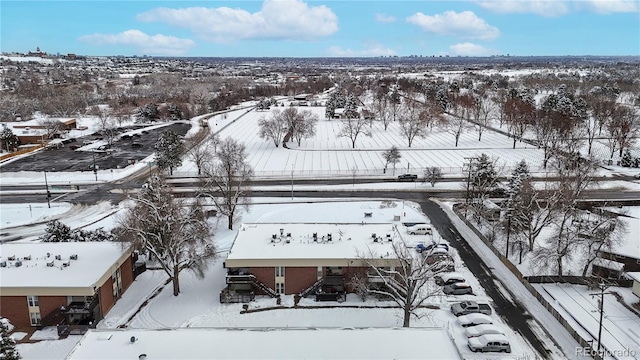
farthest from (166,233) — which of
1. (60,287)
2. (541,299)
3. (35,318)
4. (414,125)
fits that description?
(414,125)

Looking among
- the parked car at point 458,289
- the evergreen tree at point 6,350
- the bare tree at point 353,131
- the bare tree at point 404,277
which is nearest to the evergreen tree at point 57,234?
the evergreen tree at point 6,350

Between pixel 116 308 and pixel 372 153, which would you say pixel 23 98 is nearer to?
pixel 372 153

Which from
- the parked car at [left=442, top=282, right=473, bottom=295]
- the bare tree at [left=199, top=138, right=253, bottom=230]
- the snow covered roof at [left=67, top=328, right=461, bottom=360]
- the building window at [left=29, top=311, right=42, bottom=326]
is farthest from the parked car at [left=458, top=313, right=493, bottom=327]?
the building window at [left=29, top=311, right=42, bottom=326]

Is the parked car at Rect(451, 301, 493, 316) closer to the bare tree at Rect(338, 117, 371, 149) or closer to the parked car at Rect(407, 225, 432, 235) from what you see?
the parked car at Rect(407, 225, 432, 235)

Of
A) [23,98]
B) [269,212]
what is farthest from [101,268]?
[23,98]

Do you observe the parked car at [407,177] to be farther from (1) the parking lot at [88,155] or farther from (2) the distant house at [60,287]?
(1) the parking lot at [88,155]

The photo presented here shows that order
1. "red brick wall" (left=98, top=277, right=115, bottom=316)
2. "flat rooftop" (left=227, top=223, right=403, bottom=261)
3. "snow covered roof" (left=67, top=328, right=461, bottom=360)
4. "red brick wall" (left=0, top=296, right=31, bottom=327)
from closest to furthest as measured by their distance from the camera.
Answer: "snow covered roof" (left=67, top=328, right=461, bottom=360) → "red brick wall" (left=0, top=296, right=31, bottom=327) → "red brick wall" (left=98, top=277, right=115, bottom=316) → "flat rooftop" (left=227, top=223, right=403, bottom=261)
